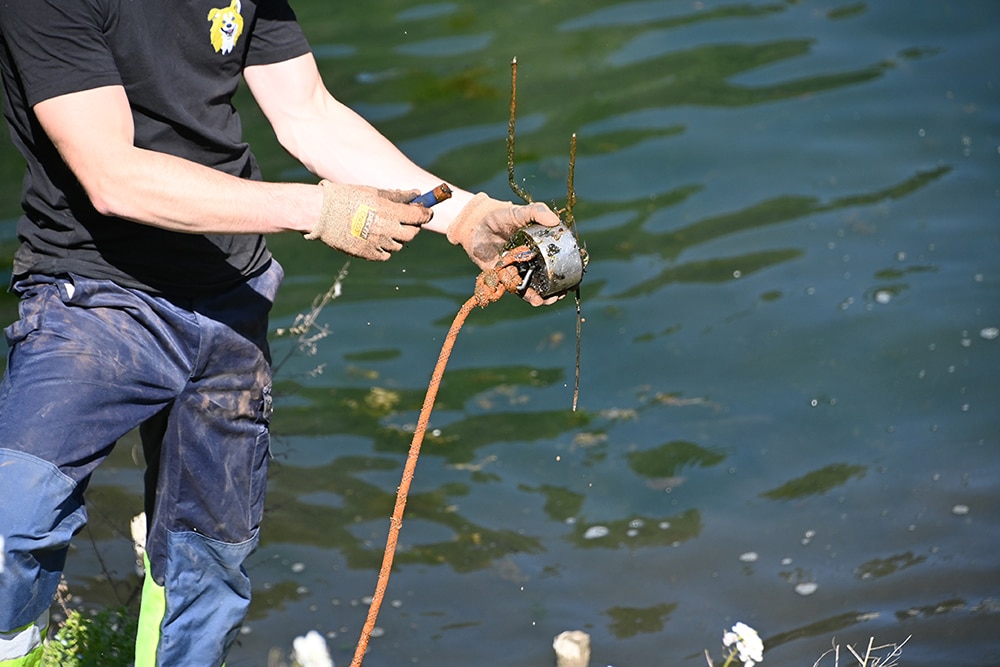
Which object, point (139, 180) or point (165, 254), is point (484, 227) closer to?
point (165, 254)

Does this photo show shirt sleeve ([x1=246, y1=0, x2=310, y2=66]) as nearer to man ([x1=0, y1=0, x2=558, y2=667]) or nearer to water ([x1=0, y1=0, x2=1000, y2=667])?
man ([x1=0, y1=0, x2=558, y2=667])

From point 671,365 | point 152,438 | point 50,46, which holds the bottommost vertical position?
point 671,365

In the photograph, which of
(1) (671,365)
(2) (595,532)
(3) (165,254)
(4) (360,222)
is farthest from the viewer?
(1) (671,365)

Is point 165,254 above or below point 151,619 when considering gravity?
above

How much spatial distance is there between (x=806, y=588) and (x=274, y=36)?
2953 millimetres

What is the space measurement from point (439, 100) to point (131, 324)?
5301 millimetres

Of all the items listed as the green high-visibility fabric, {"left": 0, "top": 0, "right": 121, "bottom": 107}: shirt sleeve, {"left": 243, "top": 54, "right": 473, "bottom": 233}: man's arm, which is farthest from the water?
{"left": 0, "top": 0, "right": 121, "bottom": 107}: shirt sleeve

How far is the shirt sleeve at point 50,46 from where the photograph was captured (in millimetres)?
2613

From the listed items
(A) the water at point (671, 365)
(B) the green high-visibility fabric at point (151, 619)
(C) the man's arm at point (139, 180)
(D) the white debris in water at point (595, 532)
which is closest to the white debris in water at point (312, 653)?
(B) the green high-visibility fabric at point (151, 619)

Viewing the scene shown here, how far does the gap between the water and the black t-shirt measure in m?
2.04

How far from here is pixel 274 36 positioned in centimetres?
338

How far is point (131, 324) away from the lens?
2.98 meters

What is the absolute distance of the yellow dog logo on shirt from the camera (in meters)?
3.04

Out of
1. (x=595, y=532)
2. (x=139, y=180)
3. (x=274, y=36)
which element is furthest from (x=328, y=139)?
(x=595, y=532)
